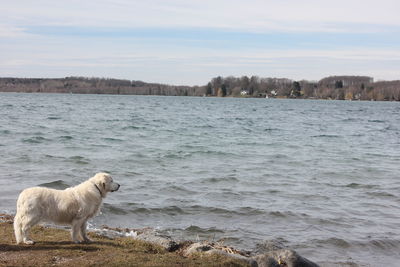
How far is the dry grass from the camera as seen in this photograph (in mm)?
7074

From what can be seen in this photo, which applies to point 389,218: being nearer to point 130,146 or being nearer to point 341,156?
point 341,156

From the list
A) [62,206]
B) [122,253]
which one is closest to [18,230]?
[62,206]

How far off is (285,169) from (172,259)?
45.4ft

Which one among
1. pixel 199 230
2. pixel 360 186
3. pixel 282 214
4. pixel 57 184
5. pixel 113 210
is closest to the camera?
pixel 199 230

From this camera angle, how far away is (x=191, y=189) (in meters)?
15.7

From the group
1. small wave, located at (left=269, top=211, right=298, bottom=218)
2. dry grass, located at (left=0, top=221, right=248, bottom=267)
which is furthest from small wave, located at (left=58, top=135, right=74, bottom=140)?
dry grass, located at (left=0, top=221, right=248, bottom=267)

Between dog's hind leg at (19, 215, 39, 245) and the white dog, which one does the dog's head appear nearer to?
the white dog

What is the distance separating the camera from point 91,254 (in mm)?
7539

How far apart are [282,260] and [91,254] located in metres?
3.53

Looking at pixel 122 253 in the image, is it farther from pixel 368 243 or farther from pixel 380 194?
pixel 380 194

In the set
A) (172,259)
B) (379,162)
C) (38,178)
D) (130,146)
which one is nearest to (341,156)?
(379,162)

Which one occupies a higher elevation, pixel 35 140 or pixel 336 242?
pixel 35 140

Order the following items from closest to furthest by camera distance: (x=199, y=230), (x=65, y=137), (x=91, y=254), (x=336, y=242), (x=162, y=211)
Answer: (x=91, y=254), (x=336, y=242), (x=199, y=230), (x=162, y=211), (x=65, y=137)

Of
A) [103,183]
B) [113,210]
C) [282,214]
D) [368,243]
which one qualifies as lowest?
[368,243]
